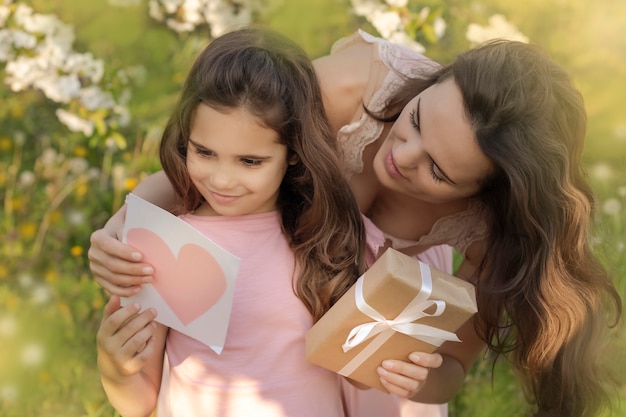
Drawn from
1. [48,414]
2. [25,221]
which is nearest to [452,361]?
[48,414]

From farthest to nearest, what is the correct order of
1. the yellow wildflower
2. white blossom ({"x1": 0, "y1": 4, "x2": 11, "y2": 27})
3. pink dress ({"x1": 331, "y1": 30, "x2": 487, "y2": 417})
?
white blossom ({"x1": 0, "y1": 4, "x2": 11, "y2": 27}) → the yellow wildflower → pink dress ({"x1": 331, "y1": 30, "x2": 487, "y2": 417})

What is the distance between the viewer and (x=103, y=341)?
174cm

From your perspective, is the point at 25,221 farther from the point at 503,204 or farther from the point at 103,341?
the point at 503,204

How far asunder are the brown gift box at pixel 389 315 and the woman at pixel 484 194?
0.19 feet

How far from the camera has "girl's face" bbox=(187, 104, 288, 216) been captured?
1619 millimetres

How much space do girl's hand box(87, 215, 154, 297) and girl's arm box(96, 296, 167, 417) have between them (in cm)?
4

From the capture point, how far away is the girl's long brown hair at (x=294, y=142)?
1.65 meters

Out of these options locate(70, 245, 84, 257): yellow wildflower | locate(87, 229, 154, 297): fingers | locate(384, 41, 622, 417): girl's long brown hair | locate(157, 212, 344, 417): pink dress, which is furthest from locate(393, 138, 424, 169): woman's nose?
locate(70, 245, 84, 257): yellow wildflower

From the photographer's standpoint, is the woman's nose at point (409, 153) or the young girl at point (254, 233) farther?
the woman's nose at point (409, 153)

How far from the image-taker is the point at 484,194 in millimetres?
1975

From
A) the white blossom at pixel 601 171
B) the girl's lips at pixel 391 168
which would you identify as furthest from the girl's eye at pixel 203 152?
the white blossom at pixel 601 171

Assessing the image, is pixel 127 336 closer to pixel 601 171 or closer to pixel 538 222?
pixel 538 222

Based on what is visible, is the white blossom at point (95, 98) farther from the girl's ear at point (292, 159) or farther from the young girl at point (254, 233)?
the girl's ear at point (292, 159)

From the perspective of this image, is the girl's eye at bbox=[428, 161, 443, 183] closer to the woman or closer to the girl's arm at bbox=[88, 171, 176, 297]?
the woman
